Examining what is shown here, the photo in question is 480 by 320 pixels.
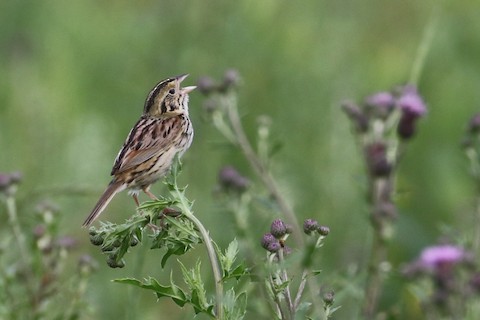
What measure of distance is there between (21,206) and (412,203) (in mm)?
2739

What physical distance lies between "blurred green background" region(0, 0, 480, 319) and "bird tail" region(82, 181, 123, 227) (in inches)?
83.6

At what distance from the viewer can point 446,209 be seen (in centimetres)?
694

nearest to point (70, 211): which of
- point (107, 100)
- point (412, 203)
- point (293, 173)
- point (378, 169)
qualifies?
point (107, 100)

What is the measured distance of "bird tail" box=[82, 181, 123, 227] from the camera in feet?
12.6

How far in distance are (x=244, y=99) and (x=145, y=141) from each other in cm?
367

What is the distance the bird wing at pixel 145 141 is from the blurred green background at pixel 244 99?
6.54ft

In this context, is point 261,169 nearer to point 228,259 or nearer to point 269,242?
point 228,259

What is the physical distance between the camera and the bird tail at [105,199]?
12.6ft

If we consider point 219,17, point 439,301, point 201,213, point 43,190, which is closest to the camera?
point 439,301

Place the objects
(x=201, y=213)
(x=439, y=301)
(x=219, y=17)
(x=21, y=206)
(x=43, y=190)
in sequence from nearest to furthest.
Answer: (x=439, y=301) → (x=43, y=190) → (x=21, y=206) → (x=201, y=213) → (x=219, y=17)

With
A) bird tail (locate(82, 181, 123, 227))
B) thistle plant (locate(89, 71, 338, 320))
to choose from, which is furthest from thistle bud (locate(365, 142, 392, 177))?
thistle plant (locate(89, 71, 338, 320))

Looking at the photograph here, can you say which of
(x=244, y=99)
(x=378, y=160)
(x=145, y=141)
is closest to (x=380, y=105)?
(x=378, y=160)

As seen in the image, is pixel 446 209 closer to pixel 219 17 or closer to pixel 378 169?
pixel 219 17

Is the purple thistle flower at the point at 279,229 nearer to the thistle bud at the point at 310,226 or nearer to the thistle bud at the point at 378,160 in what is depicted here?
the thistle bud at the point at 310,226
